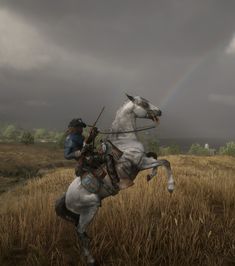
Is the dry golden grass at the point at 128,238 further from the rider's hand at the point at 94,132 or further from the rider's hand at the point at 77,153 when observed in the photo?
the rider's hand at the point at 94,132

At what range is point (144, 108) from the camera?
482 cm

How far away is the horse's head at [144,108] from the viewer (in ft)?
15.8

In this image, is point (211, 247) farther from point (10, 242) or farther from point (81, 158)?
A: point (10, 242)

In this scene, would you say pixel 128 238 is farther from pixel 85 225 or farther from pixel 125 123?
pixel 125 123

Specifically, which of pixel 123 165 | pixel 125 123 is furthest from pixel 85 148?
pixel 125 123

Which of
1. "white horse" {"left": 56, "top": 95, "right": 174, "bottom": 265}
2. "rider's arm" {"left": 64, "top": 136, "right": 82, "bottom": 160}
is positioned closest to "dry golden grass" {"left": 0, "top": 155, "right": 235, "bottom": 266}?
"white horse" {"left": 56, "top": 95, "right": 174, "bottom": 265}

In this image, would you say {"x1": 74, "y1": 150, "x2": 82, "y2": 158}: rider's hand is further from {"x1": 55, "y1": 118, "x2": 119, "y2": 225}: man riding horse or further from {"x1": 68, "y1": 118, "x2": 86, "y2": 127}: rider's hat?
{"x1": 68, "y1": 118, "x2": 86, "y2": 127}: rider's hat

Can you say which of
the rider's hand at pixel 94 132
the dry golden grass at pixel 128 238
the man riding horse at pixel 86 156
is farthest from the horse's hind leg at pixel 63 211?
the rider's hand at pixel 94 132

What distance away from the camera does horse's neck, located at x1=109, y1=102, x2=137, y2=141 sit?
4.84 metres

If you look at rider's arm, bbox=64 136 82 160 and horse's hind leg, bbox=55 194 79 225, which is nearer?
rider's arm, bbox=64 136 82 160

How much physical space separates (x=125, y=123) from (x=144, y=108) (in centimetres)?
32

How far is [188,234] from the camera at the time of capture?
5562mm

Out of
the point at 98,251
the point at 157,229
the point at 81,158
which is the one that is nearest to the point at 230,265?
the point at 157,229

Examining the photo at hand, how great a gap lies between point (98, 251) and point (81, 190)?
1222 mm
